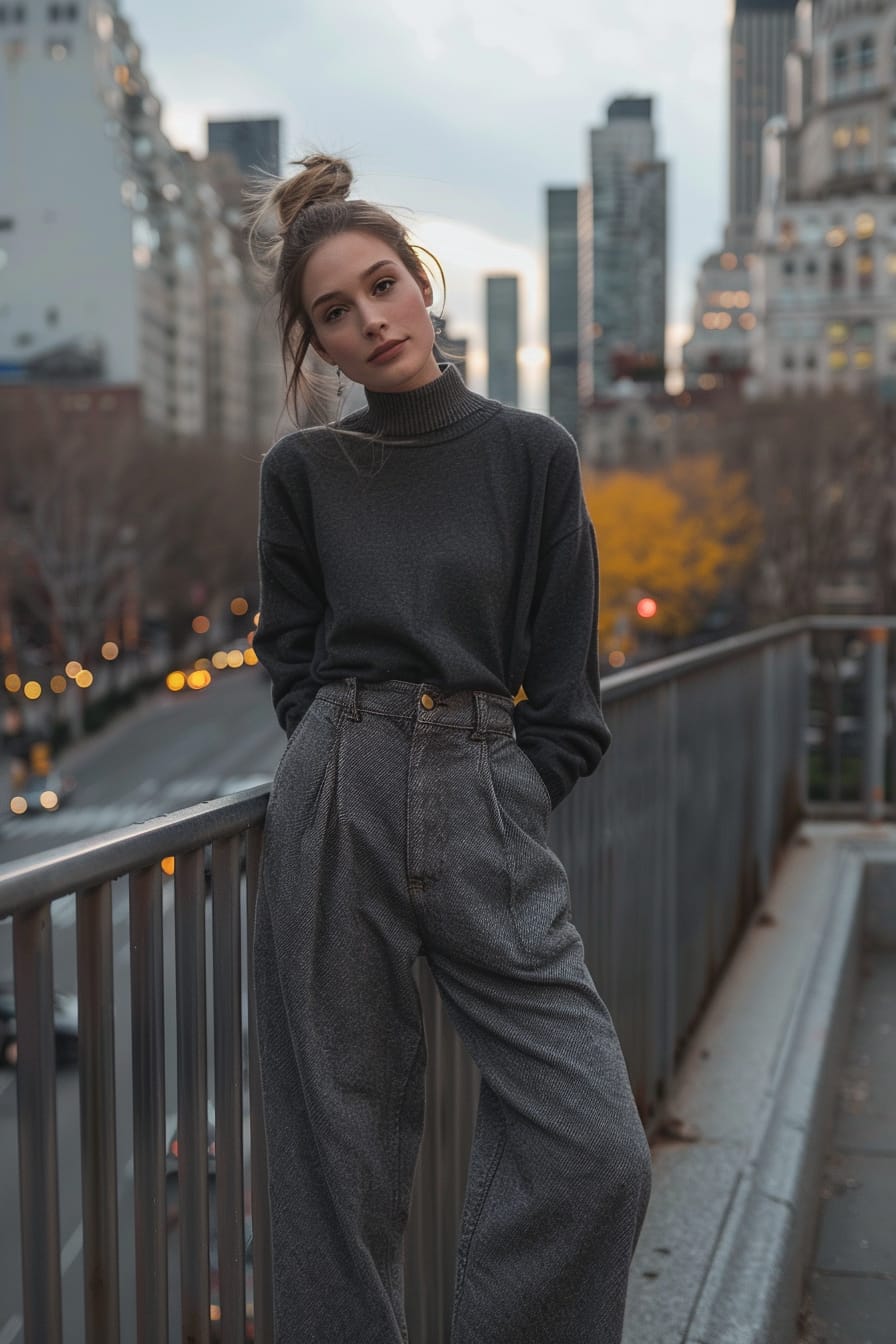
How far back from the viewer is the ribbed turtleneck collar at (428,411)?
2328mm

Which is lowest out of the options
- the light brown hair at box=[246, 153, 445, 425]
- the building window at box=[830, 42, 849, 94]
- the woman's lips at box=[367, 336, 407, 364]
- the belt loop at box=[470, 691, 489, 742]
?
the belt loop at box=[470, 691, 489, 742]

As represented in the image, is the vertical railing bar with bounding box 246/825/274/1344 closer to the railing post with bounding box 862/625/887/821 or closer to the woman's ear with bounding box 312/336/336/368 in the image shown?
the woman's ear with bounding box 312/336/336/368

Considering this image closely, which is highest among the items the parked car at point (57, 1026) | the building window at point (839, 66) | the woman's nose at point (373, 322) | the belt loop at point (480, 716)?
the building window at point (839, 66)

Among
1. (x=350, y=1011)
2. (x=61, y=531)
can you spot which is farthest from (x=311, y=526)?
(x=61, y=531)

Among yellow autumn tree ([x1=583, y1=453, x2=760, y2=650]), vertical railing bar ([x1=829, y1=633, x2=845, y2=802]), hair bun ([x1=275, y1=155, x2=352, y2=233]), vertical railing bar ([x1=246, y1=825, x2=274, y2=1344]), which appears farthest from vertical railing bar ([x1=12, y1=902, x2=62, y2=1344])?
yellow autumn tree ([x1=583, y1=453, x2=760, y2=650])

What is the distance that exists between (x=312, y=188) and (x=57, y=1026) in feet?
4.02

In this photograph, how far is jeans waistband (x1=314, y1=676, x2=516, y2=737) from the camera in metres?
2.21

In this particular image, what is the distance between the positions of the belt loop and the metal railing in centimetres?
30

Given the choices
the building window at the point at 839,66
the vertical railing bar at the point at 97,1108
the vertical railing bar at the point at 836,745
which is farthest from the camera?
the building window at the point at 839,66

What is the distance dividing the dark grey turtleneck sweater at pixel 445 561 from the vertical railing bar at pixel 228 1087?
0.29 m

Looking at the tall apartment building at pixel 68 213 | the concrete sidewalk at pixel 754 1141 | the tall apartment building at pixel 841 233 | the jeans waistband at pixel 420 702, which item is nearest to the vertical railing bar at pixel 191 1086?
the jeans waistband at pixel 420 702

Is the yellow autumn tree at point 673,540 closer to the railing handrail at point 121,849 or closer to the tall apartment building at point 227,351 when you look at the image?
the tall apartment building at point 227,351

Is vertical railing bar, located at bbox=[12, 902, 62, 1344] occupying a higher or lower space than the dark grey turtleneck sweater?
lower

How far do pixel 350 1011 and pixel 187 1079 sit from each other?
268 millimetres
